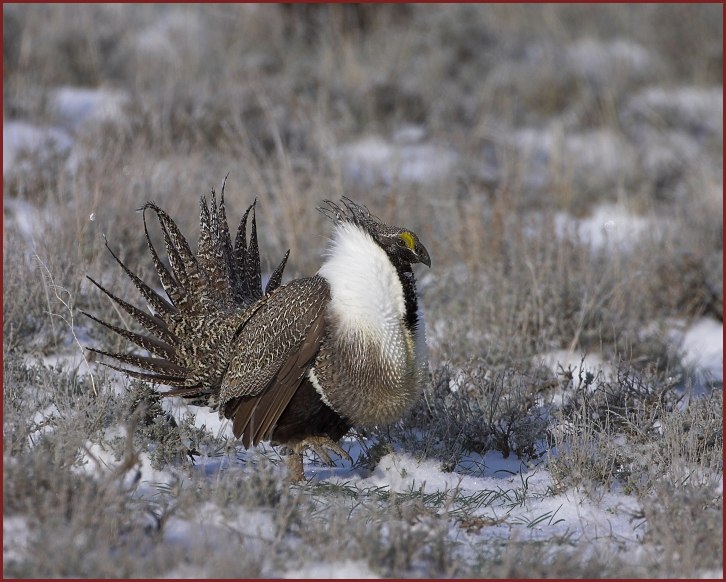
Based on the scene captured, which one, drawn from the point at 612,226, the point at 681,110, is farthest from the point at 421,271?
the point at 681,110

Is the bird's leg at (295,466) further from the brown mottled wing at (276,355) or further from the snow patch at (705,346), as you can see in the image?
the snow patch at (705,346)

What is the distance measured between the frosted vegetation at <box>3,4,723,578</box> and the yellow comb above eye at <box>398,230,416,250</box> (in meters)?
0.77

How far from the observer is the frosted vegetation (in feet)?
9.13

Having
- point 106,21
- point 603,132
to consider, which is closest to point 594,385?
point 603,132

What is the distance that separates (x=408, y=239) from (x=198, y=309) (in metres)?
0.90

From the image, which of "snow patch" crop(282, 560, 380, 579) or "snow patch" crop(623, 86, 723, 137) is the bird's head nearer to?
"snow patch" crop(282, 560, 380, 579)

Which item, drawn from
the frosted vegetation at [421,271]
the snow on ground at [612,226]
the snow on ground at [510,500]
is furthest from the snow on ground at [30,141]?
the snow on ground at [510,500]

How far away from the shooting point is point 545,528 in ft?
10.3

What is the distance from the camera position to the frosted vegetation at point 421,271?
2783 millimetres

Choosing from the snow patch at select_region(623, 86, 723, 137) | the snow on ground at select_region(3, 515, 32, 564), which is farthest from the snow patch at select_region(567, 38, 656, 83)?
the snow on ground at select_region(3, 515, 32, 564)

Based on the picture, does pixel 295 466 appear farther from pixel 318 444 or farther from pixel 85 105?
pixel 85 105

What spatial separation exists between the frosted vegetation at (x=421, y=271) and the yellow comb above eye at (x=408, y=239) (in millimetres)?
773

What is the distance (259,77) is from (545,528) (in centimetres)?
548

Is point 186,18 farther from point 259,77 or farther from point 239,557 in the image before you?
point 239,557
